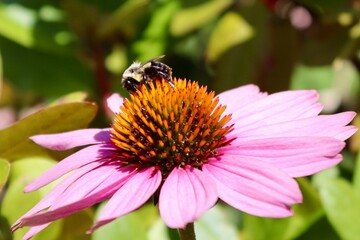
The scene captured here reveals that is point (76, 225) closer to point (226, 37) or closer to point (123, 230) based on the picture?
point (123, 230)

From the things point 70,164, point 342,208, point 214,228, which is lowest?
point 214,228

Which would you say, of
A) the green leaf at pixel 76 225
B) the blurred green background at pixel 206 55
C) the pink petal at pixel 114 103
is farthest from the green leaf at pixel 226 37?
the green leaf at pixel 76 225

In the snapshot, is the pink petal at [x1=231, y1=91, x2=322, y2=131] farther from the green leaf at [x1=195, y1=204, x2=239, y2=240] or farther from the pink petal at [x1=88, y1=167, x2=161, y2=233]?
the green leaf at [x1=195, y1=204, x2=239, y2=240]

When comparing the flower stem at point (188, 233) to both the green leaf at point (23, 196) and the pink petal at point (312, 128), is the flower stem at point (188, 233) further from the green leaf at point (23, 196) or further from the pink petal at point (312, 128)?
the green leaf at point (23, 196)

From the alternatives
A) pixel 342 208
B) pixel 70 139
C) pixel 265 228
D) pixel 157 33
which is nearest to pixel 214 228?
pixel 265 228

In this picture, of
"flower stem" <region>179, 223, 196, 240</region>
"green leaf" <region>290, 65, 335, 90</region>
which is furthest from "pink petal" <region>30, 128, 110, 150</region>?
"green leaf" <region>290, 65, 335, 90</region>

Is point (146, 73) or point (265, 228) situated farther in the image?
point (265, 228)
